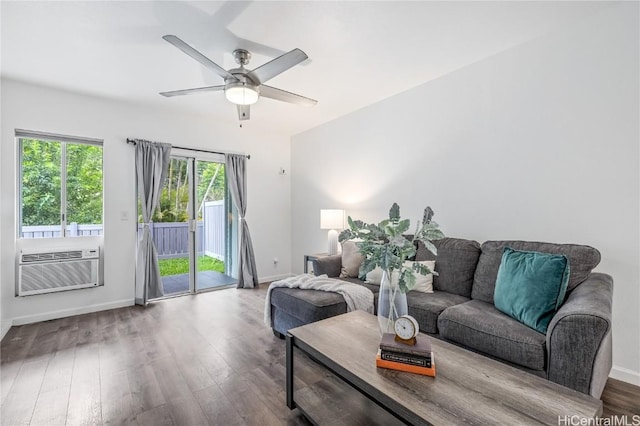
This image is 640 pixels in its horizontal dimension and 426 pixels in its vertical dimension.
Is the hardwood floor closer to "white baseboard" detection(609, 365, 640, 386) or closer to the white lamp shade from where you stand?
"white baseboard" detection(609, 365, 640, 386)

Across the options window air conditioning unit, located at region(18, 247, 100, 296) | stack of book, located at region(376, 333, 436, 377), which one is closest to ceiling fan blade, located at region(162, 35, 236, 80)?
stack of book, located at region(376, 333, 436, 377)

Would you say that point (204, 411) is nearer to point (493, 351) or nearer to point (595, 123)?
point (493, 351)

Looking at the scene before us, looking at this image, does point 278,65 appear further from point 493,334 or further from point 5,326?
point 5,326

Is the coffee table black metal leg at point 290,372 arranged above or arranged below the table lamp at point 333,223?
below

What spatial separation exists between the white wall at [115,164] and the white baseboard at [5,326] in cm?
2

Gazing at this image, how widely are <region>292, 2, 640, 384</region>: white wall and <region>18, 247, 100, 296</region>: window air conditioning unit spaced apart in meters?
3.54

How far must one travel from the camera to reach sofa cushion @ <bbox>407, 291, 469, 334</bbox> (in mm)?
2186

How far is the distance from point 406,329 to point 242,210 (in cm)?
375

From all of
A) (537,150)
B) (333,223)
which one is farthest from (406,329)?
(333,223)

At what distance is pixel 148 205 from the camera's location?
3.86m

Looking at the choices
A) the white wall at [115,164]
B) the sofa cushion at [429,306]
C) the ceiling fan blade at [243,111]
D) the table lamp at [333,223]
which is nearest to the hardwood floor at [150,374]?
the white wall at [115,164]

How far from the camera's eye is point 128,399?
1.87 metres

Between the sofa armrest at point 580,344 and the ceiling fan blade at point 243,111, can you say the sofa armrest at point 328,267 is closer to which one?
the ceiling fan blade at point 243,111

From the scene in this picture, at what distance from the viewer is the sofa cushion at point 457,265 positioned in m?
2.54
